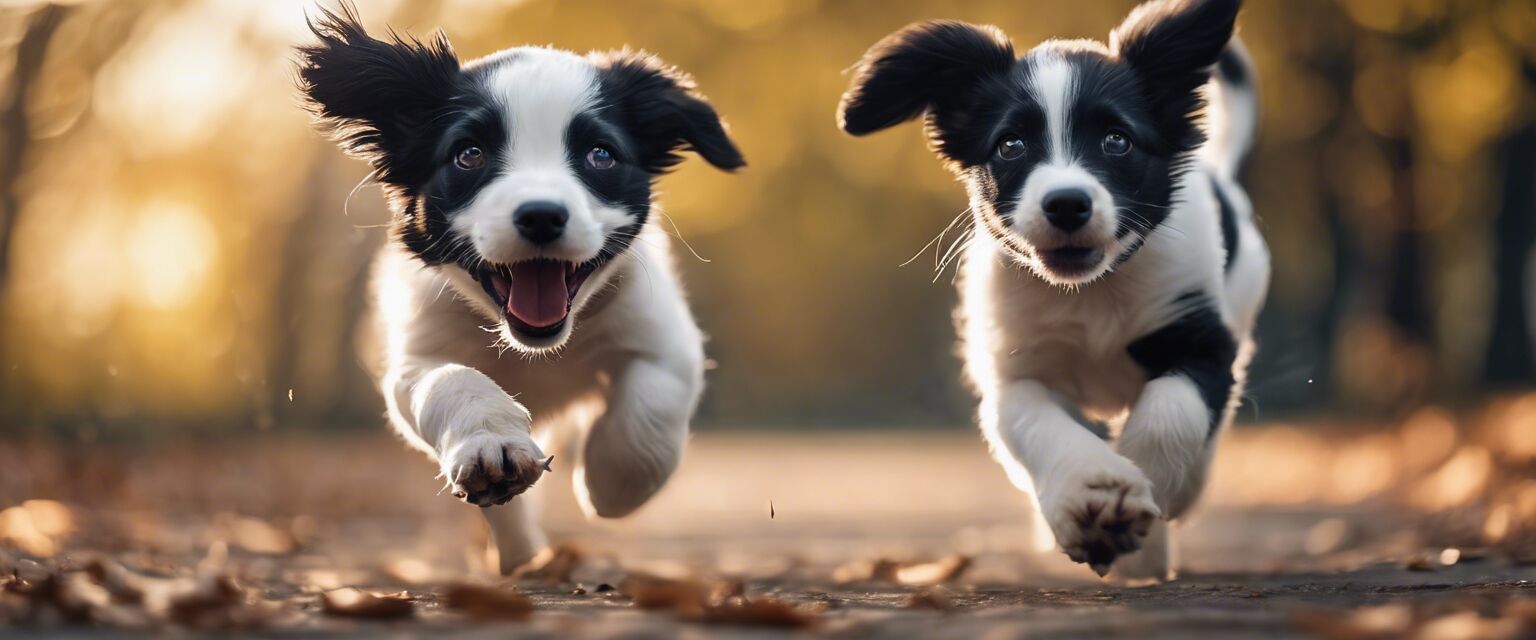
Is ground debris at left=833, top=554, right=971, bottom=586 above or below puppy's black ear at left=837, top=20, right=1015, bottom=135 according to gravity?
below

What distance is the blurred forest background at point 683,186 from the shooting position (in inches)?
377

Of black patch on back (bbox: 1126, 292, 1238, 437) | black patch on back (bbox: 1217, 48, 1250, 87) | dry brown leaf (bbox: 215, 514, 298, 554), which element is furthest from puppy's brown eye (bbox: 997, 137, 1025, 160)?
dry brown leaf (bbox: 215, 514, 298, 554)

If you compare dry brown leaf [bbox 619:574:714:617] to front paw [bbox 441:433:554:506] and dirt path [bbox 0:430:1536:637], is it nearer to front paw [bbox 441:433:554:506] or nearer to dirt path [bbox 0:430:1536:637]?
dirt path [bbox 0:430:1536:637]

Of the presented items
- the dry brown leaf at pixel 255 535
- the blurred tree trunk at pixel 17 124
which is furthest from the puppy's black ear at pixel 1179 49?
the blurred tree trunk at pixel 17 124

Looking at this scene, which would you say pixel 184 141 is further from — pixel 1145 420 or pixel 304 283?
pixel 1145 420

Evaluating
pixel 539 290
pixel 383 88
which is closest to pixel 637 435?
pixel 539 290

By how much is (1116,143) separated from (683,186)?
18.1 ft

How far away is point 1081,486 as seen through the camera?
3768 millimetres

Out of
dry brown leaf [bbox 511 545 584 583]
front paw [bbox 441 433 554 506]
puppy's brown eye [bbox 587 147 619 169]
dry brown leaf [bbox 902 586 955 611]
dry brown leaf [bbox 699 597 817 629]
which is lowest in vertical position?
dry brown leaf [bbox 699 597 817 629]

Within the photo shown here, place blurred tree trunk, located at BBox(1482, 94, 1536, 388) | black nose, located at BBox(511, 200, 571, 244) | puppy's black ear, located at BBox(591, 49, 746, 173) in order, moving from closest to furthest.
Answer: black nose, located at BBox(511, 200, 571, 244) < puppy's black ear, located at BBox(591, 49, 746, 173) < blurred tree trunk, located at BBox(1482, 94, 1536, 388)

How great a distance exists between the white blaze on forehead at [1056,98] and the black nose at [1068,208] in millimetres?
230

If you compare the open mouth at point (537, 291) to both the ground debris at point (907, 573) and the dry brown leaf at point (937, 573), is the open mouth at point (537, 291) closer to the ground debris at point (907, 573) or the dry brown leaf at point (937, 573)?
the ground debris at point (907, 573)

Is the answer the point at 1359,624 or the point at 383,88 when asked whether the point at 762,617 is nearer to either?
the point at 1359,624

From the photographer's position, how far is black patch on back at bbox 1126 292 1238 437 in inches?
169
